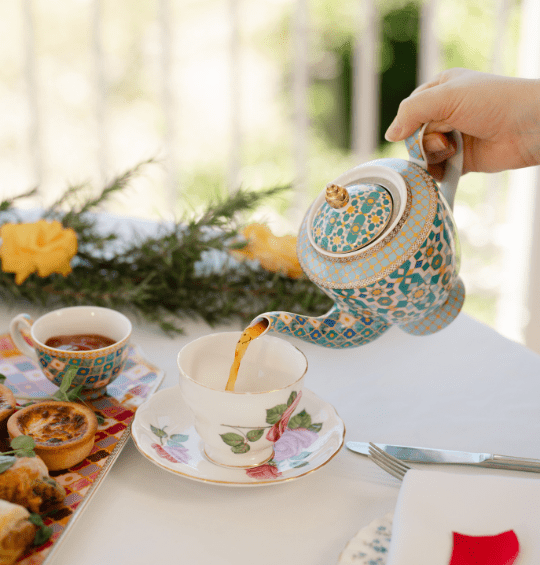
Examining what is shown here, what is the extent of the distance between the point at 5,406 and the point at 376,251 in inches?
19.9

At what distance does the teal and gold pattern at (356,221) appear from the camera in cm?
70

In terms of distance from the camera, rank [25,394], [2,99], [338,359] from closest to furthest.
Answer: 1. [25,394]
2. [338,359]
3. [2,99]

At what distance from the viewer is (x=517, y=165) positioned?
1104 millimetres

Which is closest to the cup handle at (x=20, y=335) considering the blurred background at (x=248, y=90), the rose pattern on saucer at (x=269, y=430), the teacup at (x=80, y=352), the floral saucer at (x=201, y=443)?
the teacup at (x=80, y=352)

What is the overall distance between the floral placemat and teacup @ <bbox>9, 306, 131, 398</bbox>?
4cm

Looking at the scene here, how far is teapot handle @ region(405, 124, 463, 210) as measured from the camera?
79cm

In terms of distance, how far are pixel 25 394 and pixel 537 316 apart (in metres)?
2.10

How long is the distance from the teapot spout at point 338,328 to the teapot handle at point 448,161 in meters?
0.20

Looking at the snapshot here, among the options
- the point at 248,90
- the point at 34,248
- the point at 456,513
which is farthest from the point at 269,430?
the point at 248,90

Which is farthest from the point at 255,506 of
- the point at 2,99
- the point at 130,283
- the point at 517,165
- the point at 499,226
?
the point at 2,99

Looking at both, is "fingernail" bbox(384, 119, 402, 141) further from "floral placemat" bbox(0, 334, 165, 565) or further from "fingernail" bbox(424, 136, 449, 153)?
"floral placemat" bbox(0, 334, 165, 565)

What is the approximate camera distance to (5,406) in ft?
2.42

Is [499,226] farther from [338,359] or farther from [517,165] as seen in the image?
[338,359]

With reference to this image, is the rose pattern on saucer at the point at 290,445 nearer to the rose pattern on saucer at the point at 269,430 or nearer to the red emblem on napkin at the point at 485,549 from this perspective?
the rose pattern on saucer at the point at 269,430
